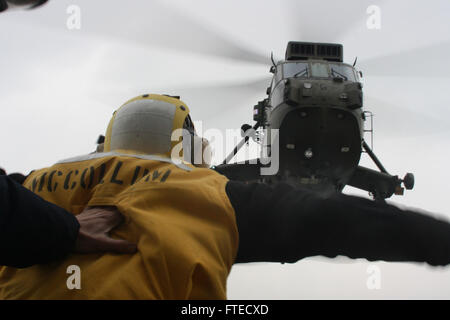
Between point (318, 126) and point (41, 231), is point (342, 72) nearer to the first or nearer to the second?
point (318, 126)

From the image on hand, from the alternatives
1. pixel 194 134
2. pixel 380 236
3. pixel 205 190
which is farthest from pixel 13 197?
pixel 194 134

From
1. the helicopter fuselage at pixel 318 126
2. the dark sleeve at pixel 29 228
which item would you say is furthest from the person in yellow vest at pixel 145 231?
the helicopter fuselage at pixel 318 126

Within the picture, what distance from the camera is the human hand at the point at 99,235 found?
1661 mm

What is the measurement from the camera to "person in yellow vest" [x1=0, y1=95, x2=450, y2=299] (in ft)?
5.04

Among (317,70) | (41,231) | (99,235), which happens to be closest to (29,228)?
(41,231)

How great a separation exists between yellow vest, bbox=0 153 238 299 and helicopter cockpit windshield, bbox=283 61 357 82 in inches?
301

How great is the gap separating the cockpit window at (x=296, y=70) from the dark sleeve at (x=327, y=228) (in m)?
7.78

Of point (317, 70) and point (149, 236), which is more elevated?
point (317, 70)

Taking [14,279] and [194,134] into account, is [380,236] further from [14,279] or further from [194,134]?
Result: [194,134]

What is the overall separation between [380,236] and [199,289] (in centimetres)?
73

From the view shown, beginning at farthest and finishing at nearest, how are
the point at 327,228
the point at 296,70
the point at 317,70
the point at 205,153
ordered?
the point at 296,70 < the point at 317,70 < the point at 205,153 < the point at 327,228

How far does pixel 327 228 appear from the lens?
5.23ft

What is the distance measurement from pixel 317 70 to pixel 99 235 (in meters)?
8.33

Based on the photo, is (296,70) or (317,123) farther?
(296,70)
